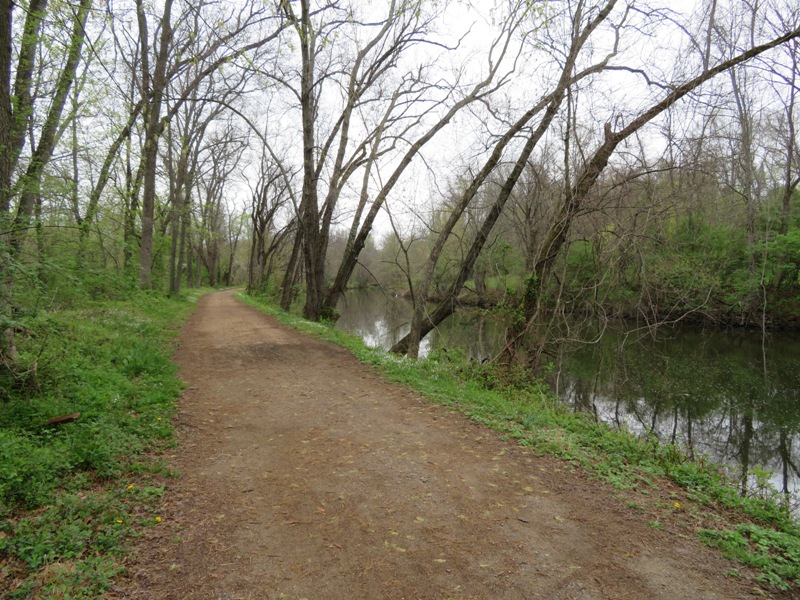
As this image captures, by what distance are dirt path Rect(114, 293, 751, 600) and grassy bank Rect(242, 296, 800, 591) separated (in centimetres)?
24

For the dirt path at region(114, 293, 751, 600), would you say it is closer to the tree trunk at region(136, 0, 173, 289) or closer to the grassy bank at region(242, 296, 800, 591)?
the grassy bank at region(242, 296, 800, 591)

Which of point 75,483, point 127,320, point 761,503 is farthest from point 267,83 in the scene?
point 761,503

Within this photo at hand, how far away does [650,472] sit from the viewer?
418cm

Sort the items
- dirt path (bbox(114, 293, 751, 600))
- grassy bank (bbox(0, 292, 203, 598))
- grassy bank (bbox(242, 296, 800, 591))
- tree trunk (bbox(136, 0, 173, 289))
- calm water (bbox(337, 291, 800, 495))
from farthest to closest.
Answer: tree trunk (bbox(136, 0, 173, 289)) → calm water (bbox(337, 291, 800, 495)) → grassy bank (bbox(242, 296, 800, 591)) → dirt path (bbox(114, 293, 751, 600)) → grassy bank (bbox(0, 292, 203, 598))

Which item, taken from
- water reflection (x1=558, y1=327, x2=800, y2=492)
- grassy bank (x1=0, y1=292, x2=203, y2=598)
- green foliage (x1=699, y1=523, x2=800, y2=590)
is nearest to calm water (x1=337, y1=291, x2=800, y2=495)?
water reflection (x1=558, y1=327, x2=800, y2=492)

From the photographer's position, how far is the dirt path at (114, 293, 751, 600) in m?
2.58

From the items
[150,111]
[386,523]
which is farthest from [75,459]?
[150,111]

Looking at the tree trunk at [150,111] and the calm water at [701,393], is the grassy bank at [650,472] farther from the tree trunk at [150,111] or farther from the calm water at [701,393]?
the tree trunk at [150,111]

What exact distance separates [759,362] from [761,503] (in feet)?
45.7

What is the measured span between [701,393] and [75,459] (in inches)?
503

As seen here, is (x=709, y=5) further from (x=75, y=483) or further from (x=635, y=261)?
(x=75, y=483)

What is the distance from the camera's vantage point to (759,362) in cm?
1427

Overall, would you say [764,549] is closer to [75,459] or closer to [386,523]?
[386,523]

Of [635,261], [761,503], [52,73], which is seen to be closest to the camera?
[761,503]
